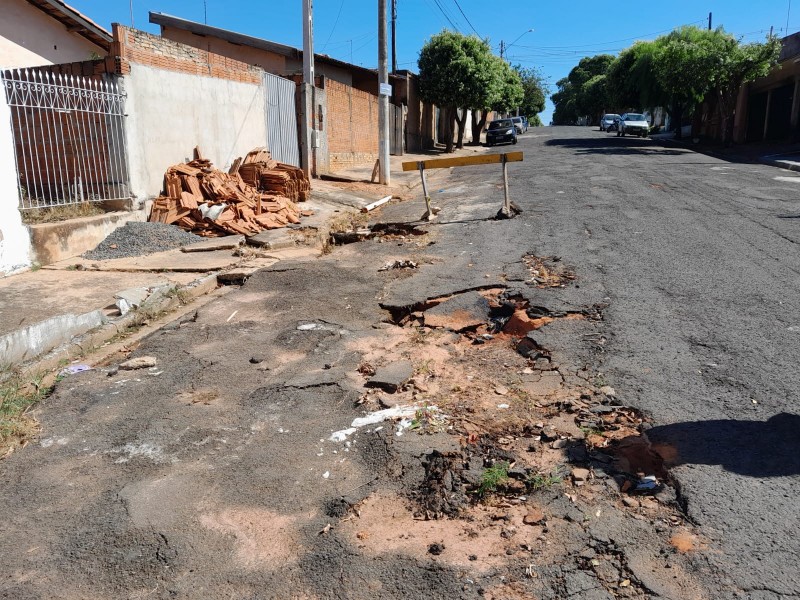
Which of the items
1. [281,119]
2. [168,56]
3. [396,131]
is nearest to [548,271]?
[168,56]

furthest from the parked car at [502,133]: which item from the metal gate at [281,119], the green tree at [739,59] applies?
the metal gate at [281,119]

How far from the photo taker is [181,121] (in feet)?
37.1

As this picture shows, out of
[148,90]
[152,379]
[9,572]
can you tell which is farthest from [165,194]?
[9,572]

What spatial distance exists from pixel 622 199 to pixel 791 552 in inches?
382

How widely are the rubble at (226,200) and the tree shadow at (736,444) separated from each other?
7973 millimetres

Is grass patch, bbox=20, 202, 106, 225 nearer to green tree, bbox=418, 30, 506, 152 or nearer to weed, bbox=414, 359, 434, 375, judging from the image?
weed, bbox=414, 359, 434, 375

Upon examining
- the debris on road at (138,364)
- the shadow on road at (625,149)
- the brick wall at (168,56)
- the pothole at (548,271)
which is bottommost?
the debris on road at (138,364)

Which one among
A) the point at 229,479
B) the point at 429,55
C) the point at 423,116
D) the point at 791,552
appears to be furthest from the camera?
the point at 423,116

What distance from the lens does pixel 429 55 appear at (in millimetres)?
32719

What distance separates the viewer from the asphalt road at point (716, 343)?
273 cm

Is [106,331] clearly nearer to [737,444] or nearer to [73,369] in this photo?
[73,369]

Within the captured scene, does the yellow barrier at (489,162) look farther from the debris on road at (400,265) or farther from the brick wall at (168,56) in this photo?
the brick wall at (168,56)

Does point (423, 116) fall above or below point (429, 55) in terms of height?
below

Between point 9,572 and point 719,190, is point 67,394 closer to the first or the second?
point 9,572
